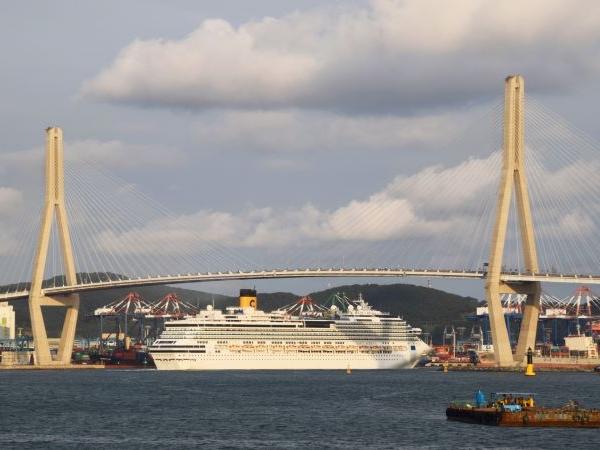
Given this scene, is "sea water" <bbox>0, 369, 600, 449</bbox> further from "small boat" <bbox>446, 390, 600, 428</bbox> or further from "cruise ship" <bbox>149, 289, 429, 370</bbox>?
"cruise ship" <bbox>149, 289, 429, 370</bbox>

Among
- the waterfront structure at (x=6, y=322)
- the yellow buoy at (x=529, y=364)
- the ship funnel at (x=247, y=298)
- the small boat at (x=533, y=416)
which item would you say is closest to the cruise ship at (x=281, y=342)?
the ship funnel at (x=247, y=298)

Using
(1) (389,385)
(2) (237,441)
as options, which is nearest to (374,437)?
(2) (237,441)

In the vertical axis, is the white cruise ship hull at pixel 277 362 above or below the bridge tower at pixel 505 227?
below

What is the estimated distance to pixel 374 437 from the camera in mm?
47281

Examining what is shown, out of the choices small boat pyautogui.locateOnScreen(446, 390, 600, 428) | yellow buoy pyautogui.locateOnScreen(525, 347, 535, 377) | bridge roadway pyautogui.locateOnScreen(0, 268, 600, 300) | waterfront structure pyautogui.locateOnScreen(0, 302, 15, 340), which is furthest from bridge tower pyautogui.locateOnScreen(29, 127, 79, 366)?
waterfront structure pyautogui.locateOnScreen(0, 302, 15, 340)

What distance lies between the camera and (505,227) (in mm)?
85000

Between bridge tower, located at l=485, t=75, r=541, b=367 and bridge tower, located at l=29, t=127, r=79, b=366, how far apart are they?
30.1 metres

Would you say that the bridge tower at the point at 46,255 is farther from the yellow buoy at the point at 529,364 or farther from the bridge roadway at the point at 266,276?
the yellow buoy at the point at 529,364

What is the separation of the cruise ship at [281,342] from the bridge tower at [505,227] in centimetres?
2378

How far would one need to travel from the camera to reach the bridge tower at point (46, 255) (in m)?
97.6

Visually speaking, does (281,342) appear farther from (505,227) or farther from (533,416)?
(533,416)

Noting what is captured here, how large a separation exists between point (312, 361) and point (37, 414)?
195 ft

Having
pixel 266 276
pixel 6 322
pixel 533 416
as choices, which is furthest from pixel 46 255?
pixel 6 322

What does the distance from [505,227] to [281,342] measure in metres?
34.4
